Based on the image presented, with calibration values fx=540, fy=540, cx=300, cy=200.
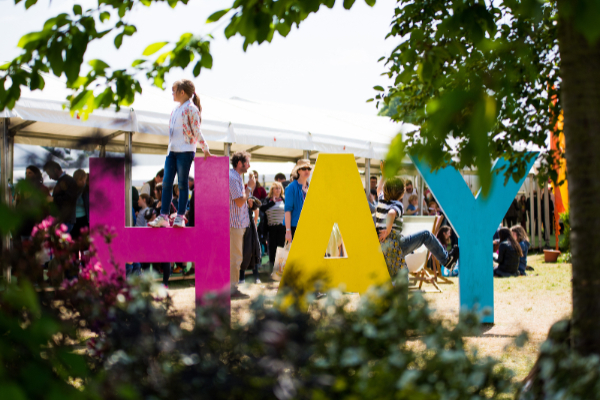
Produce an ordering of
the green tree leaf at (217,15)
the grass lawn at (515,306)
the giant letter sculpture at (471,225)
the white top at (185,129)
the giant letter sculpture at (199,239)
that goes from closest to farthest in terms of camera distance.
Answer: the green tree leaf at (217,15), the grass lawn at (515,306), the giant letter sculpture at (199,239), the white top at (185,129), the giant letter sculpture at (471,225)

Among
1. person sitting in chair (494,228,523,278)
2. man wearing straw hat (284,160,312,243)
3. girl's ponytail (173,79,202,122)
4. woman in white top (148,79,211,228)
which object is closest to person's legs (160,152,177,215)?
woman in white top (148,79,211,228)

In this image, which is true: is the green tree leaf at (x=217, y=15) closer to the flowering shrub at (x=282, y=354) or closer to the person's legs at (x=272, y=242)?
the flowering shrub at (x=282, y=354)

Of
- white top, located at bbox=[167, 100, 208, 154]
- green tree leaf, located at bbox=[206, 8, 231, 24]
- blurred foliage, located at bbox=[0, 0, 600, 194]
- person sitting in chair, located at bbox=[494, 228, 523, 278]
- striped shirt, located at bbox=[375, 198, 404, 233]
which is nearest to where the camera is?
blurred foliage, located at bbox=[0, 0, 600, 194]

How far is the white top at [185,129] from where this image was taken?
16.7 feet

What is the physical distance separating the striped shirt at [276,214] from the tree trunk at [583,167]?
693 cm

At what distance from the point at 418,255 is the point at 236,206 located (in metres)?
3.09

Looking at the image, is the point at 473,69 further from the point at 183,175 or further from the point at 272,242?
the point at 272,242

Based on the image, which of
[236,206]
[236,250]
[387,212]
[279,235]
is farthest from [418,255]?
[236,206]

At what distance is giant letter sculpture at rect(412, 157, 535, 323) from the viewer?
A: 17.7 feet

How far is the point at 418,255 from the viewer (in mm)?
8508

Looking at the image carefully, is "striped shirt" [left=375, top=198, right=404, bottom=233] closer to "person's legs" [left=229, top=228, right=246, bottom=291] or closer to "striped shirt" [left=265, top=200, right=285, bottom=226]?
"person's legs" [left=229, top=228, right=246, bottom=291]

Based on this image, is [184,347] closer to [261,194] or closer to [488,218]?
[488,218]

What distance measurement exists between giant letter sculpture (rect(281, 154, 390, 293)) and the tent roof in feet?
2.36

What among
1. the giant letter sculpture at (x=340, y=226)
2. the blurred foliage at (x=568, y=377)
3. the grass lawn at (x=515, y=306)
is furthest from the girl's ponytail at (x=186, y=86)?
the blurred foliage at (x=568, y=377)
